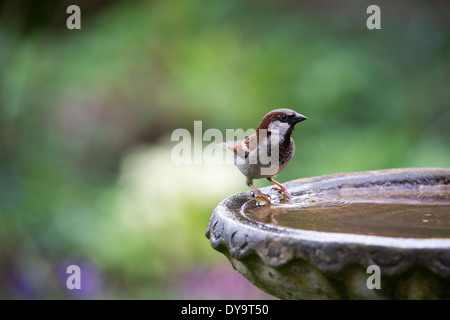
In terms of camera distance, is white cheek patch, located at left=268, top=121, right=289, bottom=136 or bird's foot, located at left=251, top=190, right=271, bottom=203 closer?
bird's foot, located at left=251, top=190, right=271, bottom=203

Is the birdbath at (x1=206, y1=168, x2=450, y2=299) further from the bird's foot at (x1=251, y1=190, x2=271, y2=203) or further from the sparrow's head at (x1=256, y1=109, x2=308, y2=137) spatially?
the sparrow's head at (x1=256, y1=109, x2=308, y2=137)

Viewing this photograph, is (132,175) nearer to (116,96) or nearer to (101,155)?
(101,155)

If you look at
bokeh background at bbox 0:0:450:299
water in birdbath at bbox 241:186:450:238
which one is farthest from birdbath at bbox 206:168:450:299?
bokeh background at bbox 0:0:450:299

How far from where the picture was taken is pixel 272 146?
7.61 ft

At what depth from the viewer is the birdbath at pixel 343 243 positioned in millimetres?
1298

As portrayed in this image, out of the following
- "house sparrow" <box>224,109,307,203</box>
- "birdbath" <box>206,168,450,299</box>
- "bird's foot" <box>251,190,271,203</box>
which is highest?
"house sparrow" <box>224,109,307,203</box>

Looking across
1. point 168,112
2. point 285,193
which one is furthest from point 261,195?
point 168,112

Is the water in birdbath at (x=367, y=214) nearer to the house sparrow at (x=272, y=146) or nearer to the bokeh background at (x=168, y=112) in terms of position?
the house sparrow at (x=272, y=146)

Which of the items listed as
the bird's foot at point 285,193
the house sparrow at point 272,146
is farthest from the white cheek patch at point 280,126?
the bird's foot at point 285,193

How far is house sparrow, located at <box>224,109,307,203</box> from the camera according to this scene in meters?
2.29

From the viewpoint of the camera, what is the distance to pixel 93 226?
4.06 metres

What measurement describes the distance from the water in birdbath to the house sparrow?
0.73ft

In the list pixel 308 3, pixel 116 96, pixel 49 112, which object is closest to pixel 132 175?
pixel 49 112

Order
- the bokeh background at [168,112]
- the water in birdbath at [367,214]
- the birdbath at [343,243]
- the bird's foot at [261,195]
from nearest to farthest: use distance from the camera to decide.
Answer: the birdbath at [343,243], the water in birdbath at [367,214], the bird's foot at [261,195], the bokeh background at [168,112]
